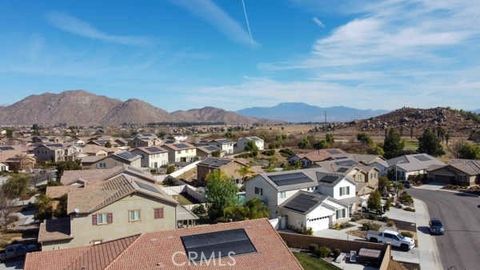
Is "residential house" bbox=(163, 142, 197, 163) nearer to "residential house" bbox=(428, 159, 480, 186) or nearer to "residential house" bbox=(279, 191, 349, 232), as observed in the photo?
"residential house" bbox=(428, 159, 480, 186)

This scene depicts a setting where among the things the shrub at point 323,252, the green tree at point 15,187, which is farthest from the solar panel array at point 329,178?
the green tree at point 15,187

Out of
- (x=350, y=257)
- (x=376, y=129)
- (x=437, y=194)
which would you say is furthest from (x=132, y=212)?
(x=376, y=129)

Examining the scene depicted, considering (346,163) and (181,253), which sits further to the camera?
(346,163)

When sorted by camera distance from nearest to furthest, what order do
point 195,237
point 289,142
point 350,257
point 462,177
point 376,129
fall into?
1. point 195,237
2. point 350,257
3. point 462,177
4. point 289,142
5. point 376,129

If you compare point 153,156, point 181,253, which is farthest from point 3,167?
point 181,253

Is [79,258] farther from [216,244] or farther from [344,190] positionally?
[344,190]

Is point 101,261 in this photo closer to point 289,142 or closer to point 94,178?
point 94,178

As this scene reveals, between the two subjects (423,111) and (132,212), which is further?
(423,111)
